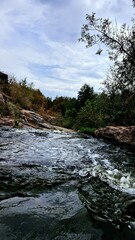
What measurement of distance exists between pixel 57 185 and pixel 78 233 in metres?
1.62

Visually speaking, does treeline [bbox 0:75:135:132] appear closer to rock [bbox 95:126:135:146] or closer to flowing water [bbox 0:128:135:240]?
rock [bbox 95:126:135:146]

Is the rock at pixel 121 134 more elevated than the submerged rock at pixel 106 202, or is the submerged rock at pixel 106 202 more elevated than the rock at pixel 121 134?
the rock at pixel 121 134

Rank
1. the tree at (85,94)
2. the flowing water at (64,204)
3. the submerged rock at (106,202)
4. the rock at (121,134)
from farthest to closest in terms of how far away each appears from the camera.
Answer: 1. the tree at (85,94)
2. the rock at (121,134)
3. the submerged rock at (106,202)
4. the flowing water at (64,204)

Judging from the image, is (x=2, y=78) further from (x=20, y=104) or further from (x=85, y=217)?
(x=85, y=217)

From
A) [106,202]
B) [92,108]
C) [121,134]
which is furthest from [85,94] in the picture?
[106,202]

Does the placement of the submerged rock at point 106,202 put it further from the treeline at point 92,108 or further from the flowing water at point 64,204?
the treeline at point 92,108

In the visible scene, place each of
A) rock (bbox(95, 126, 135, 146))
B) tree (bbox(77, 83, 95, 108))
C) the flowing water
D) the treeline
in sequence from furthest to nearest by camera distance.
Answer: tree (bbox(77, 83, 95, 108))
the treeline
rock (bbox(95, 126, 135, 146))
the flowing water

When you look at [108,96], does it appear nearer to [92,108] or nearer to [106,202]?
[92,108]

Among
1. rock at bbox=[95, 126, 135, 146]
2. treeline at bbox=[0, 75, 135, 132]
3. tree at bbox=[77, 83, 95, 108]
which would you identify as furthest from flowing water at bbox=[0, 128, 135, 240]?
tree at bbox=[77, 83, 95, 108]

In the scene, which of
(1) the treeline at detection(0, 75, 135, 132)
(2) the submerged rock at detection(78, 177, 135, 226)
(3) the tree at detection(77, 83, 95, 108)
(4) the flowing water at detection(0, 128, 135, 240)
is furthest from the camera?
(3) the tree at detection(77, 83, 95, 108)

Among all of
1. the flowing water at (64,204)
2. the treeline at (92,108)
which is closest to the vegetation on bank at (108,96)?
the treeline at (92,108)

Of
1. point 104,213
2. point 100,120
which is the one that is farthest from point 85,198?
point 100,120

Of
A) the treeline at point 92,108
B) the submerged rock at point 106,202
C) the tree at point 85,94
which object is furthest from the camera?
the tree at point 85,94

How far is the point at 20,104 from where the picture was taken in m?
28.4
